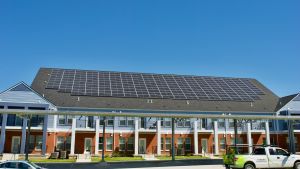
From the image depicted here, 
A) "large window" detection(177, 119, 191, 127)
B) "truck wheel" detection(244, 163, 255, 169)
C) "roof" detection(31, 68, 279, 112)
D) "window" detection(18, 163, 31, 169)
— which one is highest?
"roof" detection(31, 68, 279, 112)

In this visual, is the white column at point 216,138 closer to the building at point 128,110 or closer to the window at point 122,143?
the building at point 128,110

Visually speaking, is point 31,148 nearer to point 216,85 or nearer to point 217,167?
point 217,167

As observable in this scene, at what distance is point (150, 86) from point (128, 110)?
834cm

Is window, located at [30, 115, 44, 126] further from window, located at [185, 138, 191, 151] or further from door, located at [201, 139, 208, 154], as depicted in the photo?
door, located at [201, 139, 208, 154]

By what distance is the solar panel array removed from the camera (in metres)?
43.1

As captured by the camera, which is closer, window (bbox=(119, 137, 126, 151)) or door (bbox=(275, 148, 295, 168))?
door (bbox=(275, 148, 295, 168))

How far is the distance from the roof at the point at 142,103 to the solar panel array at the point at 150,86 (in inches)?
28.6

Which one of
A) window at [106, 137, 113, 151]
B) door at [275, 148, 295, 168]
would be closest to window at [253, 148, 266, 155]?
door at [275, 148, 295, 168]

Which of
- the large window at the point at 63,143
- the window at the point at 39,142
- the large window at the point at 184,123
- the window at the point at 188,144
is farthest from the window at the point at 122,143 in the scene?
the window at the point at 39,142

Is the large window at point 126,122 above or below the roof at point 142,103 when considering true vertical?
below

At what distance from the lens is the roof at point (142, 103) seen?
3954cm

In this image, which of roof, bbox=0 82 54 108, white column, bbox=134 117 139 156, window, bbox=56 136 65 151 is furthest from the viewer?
white column, bbox=134 117 139 156

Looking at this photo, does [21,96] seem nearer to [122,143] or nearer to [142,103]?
[122,143]

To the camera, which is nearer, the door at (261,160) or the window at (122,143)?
the door at (261,160)
